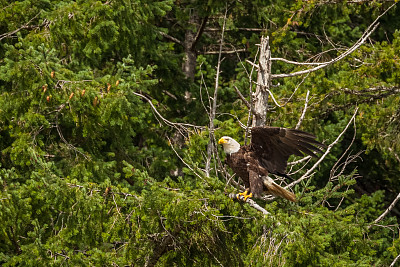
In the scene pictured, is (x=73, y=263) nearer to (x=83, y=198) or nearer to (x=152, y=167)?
(x=83, y=198)

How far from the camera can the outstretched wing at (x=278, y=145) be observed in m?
6.48

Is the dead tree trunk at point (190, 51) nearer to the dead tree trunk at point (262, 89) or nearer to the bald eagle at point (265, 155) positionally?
the bald eagle at point (265, 155)

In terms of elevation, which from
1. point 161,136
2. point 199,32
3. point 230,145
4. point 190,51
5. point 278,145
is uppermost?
point 278,145

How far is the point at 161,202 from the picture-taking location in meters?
6.32

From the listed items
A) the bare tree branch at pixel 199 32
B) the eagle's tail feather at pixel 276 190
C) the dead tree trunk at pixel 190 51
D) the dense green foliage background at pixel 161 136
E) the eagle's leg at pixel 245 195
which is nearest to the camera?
the dense green foliage background at pixel 161 136

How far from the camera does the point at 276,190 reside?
696 centimetres

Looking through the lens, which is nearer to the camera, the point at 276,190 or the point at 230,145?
the point at 276,190

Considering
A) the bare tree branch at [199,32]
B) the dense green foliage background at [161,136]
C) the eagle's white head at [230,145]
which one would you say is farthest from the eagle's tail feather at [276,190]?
the bare tree branch at [199,32]

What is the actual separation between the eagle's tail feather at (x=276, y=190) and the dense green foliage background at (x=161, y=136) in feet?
0.34

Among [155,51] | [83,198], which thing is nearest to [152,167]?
[155,51]

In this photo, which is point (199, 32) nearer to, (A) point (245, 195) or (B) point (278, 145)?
(B) point (278, 145)

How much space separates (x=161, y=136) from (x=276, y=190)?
4614mm

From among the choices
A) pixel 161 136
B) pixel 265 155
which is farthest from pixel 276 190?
pixel 161 136

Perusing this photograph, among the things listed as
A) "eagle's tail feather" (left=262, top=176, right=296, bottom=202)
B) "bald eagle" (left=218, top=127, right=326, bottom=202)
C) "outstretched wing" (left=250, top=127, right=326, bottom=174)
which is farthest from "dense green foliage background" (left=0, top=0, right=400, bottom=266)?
"outstretched wing" (left=250, top=127, right=326, bottom=174)
